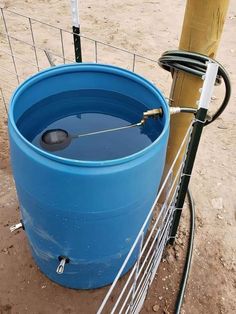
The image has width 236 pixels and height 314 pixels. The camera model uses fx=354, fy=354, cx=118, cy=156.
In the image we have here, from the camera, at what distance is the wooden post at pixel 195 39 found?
1.50 m

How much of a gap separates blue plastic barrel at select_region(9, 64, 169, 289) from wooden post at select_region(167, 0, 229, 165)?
0.74 ft

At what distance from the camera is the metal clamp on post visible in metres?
1.32

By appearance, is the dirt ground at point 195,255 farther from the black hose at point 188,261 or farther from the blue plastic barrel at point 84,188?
the blue plastic barrel at point 84,188

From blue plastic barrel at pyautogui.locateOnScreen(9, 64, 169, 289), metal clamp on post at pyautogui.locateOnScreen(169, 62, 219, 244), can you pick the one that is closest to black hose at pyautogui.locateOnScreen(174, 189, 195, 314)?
metal clamp on post at pyautogui.locateOnScreen(169, 62, 219, 244)

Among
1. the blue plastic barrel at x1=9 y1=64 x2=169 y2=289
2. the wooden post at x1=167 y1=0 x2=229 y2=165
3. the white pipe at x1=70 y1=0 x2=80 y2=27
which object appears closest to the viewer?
the blue plastic barrel at x1=9 y1=64 x2=169 y2=289

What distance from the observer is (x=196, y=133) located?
1.52 meters

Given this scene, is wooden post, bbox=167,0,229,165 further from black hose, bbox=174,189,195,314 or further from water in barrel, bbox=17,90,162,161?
black hose, bbox=174,189,195,314

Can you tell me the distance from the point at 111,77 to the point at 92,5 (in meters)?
3.70

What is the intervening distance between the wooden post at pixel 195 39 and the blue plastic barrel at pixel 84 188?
0.22m

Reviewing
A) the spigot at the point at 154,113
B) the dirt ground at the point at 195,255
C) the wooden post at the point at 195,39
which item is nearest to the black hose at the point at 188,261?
the dirt ground at the point at 195,255

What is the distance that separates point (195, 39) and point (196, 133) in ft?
1.43

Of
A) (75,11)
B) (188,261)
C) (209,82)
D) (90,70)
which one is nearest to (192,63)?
(209,82)

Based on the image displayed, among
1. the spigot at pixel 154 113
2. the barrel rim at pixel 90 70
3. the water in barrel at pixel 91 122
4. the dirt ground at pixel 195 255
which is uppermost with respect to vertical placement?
the barrel rim at pixel 90 70

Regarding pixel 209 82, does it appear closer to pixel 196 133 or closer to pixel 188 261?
pixel 196 133
